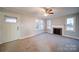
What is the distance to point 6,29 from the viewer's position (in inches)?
72.0

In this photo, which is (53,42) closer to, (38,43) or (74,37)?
(38,43)

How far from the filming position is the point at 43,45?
1.84 metres

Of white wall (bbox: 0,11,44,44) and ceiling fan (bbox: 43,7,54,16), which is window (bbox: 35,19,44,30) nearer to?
white wall (bbox: 0,11,44,44)

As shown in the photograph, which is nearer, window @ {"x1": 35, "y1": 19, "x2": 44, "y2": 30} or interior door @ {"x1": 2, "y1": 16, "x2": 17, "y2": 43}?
interior door @ {"x1": 2, "y1": 16, "x2": 17, "y2": 43}

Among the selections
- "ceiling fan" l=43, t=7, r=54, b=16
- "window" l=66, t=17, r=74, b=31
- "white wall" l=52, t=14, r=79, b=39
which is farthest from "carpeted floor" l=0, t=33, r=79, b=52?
"ceiling fan" l=43, t=7, r=54, b=16

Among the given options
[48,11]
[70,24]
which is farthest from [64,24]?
[48,11]

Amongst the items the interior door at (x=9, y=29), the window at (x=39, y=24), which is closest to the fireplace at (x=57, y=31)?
the window at (x=39, y=24)

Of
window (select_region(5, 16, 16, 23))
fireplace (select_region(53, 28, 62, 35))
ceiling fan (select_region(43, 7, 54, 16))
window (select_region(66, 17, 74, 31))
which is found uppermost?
ceiling fan (select_region(43, 7, 54, 16))

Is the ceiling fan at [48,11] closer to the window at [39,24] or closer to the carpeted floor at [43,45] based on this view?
the window at [39,24]

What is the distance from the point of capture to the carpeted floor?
180 cm

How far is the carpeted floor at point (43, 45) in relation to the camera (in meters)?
1.80

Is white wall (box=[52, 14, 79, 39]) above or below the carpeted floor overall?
above

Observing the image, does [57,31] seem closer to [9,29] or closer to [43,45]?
[43,45]
